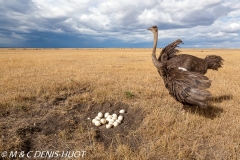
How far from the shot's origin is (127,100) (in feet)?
24.8

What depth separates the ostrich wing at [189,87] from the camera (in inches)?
217

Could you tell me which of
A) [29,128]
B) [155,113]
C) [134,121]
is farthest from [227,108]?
[29,128]

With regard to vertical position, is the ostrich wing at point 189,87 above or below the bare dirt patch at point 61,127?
above

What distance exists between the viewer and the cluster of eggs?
19.6 feet

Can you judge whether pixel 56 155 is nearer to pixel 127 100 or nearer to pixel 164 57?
pixel 127 100

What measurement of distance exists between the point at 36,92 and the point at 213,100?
6368 millimetres

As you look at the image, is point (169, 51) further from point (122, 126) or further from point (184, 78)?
point (122, 126)

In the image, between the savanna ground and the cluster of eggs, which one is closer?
the savanna ground

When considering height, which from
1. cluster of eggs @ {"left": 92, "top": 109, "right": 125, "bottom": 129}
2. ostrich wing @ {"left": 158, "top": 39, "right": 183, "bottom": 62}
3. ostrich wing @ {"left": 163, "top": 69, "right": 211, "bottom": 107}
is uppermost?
ostrich wing @ {"left": 158, "top": 39, "right": 183, "bottom": 62}

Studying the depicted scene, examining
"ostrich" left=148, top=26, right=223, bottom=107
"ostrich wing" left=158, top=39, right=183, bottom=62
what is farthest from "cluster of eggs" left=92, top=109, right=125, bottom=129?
"ostrich wing" left=158, top=39, right=183, bottom=62

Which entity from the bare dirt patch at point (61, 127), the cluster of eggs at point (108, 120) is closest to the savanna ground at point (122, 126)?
the bare dirt patch at point (61, 127)

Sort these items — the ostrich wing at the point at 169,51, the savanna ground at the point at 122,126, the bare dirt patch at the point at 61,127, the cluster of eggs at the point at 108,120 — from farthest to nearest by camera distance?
the ostrich wing at the point at 169,51
the cluster of eggs at the point at 108,120
the bare dirt patch at the point at 61,127
the savanna ground at the point at 122,126

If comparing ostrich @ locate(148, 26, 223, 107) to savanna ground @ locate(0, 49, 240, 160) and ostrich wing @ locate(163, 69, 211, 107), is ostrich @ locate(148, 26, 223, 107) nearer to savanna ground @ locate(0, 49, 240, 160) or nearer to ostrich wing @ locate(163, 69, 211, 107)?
ostrich wing @ locate(163, 69, 211, 107)

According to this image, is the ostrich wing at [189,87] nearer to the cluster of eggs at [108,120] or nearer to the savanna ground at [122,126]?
the savanna ground at [122,126]
